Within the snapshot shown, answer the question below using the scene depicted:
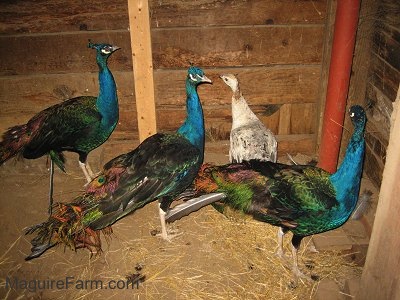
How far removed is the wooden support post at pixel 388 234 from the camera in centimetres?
221

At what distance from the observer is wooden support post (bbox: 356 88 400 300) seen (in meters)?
2.21

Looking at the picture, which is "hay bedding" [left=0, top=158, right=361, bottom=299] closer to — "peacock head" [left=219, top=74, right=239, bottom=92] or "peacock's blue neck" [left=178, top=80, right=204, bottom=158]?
"peacock's blue neck" [left=178, top=80, right=204, bottom=158]

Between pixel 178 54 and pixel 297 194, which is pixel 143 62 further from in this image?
pixel 297 194

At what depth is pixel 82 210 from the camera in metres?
3.75

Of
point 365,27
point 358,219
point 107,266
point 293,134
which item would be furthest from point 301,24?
point 107,266

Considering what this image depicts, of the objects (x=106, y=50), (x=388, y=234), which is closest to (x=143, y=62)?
(x=106, y=50)

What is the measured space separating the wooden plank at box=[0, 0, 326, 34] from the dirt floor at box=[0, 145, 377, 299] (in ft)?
7.62

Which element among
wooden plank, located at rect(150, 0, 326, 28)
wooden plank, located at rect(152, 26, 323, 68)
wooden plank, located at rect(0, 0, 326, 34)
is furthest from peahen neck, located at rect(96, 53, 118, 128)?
wooden plank, located at rect(150, 0, 326, 28)

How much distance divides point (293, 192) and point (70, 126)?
2769mm

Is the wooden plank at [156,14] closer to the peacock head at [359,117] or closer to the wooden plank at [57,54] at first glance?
the wooden plank at [57,54]

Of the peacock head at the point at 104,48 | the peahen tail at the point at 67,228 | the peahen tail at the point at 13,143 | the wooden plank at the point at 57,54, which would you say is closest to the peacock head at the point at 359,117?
the peahen tail at the point at 67,228

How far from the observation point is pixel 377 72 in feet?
14.8

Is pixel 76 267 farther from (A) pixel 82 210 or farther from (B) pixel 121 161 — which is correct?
(B) pixel 121 161

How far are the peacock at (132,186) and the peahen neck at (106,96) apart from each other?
2.84 ft
